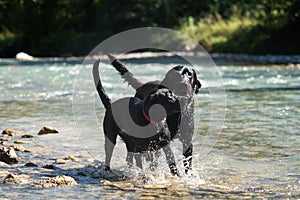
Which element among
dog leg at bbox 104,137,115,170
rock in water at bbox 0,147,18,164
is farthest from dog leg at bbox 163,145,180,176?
rock in water at bbox 0,147,18,164

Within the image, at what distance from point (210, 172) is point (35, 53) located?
31051 millimetres

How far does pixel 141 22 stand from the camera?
39438mm

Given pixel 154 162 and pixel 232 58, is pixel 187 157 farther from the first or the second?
pixel 232 58

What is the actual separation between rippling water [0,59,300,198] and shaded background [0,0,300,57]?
1411cm

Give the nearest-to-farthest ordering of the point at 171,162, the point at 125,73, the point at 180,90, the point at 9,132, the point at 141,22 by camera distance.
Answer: the point at 180,90 → the point at 171,162 → the point at 125,73 → the point at 9,132 → the point at 141,22

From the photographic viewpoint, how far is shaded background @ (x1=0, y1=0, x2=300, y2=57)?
32000 mm

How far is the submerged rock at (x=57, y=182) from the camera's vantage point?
20.4 feet

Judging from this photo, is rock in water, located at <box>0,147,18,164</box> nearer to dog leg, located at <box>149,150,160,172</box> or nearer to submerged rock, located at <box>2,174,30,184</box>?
submerged rock, located at <box>2,174,30,184</box>

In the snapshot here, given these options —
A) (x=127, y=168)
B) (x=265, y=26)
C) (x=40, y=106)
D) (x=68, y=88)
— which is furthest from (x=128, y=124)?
(x=265, y=26)

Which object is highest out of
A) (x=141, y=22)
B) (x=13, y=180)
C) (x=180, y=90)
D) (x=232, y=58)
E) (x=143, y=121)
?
(x=141, y=22)

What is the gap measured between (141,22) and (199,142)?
101 feet

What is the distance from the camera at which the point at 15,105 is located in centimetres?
1334

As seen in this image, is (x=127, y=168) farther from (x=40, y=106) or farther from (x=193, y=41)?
(x=193, y=41)

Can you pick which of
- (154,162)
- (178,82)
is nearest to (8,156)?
(154,162)
